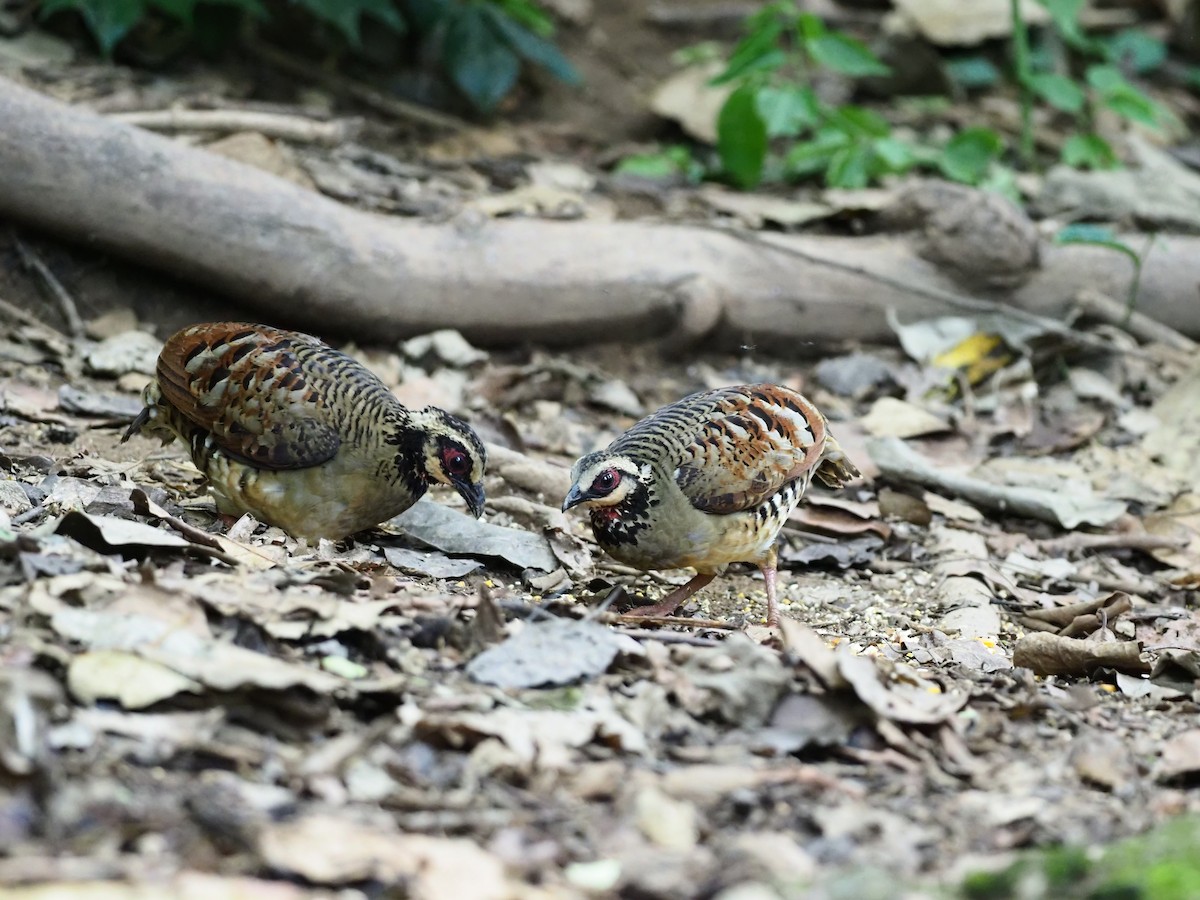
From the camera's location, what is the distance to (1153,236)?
847cm

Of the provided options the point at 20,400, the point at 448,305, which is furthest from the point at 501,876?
the point at 448,305

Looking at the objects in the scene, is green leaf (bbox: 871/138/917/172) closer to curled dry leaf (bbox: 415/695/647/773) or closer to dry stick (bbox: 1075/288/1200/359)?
dry stick (bbox: 1075/288/1200/359)

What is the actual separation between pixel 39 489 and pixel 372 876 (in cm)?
287

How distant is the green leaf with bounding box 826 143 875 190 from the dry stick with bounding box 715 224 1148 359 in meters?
1.04

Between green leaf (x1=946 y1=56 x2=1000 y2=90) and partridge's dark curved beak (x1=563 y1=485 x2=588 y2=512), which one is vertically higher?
Result: green leaf (x1=946 y1=56 x2=1000 y2=90)

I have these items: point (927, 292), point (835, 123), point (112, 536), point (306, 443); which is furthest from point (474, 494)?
point (835, 123)

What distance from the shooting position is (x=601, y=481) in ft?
16.7

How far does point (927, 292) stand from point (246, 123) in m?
3.93

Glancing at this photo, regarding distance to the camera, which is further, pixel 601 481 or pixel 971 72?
pixel 971 72

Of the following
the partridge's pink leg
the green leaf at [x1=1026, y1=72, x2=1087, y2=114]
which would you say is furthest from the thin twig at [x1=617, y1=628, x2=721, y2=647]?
the green leaf at [x1=1026, y1=72, x2=1087, y2=114]

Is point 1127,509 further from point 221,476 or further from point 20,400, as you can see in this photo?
point 20,400

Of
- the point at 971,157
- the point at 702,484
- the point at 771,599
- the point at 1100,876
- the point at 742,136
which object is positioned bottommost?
the point at 771,599

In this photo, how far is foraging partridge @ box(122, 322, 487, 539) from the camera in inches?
209

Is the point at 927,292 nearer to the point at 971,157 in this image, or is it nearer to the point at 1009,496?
the point at 971,157
